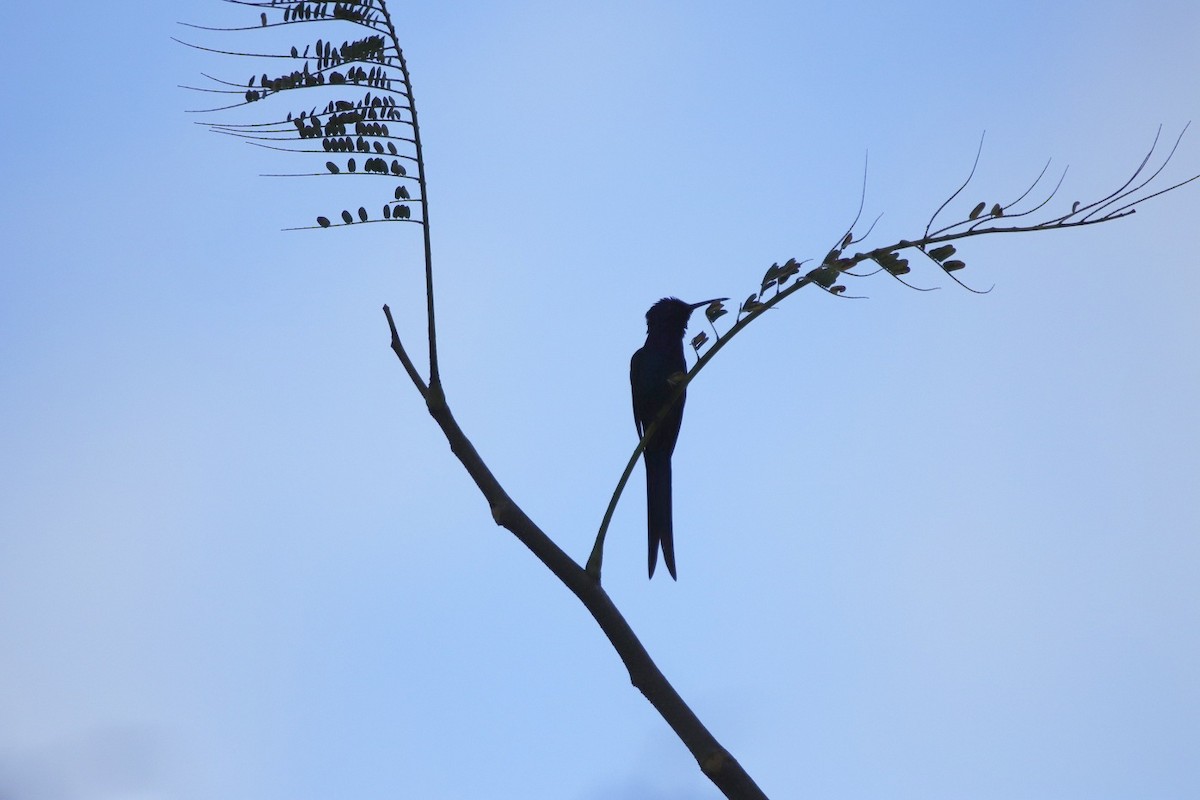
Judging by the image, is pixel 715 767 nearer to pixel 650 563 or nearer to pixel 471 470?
pixel 471 470

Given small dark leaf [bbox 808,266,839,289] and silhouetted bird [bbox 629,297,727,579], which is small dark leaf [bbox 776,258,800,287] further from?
silhouetted bird [bbox 629,297,727,579]

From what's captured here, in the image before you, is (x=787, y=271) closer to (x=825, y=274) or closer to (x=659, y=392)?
(x=825, y=274)

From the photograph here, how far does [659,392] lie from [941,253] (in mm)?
3663

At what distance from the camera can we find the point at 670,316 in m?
6.98

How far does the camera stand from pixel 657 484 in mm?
4906

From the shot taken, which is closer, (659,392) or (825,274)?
(825,274)

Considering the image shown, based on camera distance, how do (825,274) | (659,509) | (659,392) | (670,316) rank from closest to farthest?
(825,274)
(659,509)
(659,392)
(670,316)

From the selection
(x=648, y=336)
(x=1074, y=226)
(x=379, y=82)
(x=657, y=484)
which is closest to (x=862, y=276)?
(x=1074, y=226)

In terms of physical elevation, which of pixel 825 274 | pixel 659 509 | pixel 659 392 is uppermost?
pixel 825 274

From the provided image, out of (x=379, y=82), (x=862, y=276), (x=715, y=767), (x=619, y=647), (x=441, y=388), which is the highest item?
(x=379, y=82)

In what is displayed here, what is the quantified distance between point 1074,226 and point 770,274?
0.77 metres

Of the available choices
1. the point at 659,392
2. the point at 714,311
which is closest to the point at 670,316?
the point at 659,392

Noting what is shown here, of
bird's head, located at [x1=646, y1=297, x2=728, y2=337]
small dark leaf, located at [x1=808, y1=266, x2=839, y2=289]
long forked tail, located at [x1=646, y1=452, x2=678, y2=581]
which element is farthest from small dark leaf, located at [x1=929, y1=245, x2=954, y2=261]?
bird's head, located at [x1=646, y1=297, x2=728, y2=337]

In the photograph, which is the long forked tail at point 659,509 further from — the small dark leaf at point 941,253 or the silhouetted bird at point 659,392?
the small dark leaf at point 941,253
